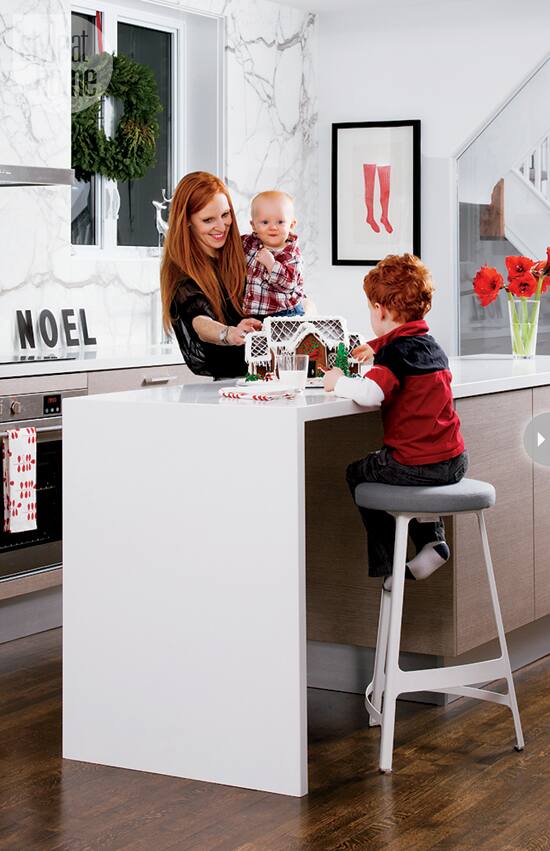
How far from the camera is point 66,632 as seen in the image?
3281 millimetres

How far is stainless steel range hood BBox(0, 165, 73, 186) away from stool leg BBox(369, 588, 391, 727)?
7.07 ft

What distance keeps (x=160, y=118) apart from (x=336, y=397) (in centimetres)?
357

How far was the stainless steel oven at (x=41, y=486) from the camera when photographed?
14.6 ft

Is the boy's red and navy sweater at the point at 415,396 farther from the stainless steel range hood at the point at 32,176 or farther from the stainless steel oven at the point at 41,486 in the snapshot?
the stainless steel range hood at the point at 32,176

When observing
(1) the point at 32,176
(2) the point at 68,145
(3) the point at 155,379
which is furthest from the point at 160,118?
(3) the point at 155,379

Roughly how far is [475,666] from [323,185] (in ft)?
13.6

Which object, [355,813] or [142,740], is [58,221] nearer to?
[142,740]

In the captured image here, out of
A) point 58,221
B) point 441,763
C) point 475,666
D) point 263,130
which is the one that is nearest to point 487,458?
point 475,666

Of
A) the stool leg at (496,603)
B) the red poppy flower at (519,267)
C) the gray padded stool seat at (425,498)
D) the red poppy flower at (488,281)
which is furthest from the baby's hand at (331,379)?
the red poppy flower at (519,267)

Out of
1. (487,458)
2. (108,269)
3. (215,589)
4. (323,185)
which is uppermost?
(323,185)

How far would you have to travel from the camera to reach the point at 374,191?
6816 millimetres

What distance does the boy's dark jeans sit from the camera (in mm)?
3211

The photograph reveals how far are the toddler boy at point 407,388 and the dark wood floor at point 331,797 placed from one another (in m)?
0.70

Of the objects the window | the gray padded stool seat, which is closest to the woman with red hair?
the gray padded stool seat
